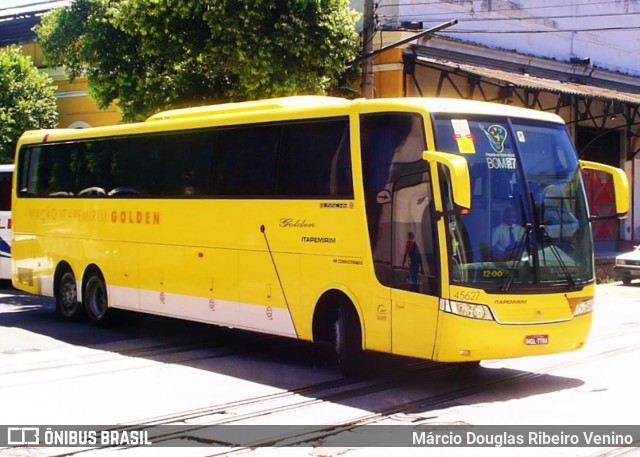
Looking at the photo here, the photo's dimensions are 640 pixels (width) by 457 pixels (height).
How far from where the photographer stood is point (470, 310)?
970 centimetres

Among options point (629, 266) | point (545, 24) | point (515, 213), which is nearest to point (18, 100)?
point (545, 24)

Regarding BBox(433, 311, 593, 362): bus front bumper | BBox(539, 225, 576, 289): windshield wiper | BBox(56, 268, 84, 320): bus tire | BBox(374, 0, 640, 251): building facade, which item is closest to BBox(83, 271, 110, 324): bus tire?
BBox(56, 268, 84, 320): bus tire

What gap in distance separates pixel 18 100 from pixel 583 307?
887 inches

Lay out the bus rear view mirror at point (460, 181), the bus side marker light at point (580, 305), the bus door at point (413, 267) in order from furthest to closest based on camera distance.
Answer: the bus side marker light at point (580, 305) < the bus door at point (413, 267) < the bus rear view mirror at point (460, 181)

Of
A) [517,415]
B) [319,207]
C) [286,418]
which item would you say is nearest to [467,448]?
[517,415]

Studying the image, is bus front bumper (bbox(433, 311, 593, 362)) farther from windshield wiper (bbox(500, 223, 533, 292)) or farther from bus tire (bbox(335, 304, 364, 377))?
bus tire (bbox(335, 304, 364, 377))

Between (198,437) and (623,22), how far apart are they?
31.7m

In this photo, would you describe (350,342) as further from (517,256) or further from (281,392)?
(517,256)

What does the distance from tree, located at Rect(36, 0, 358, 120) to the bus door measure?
362 inches

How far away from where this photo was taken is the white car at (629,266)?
2556 cm

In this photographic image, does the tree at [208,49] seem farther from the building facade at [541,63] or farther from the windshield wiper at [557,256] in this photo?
the windshield wiper at [557,256]

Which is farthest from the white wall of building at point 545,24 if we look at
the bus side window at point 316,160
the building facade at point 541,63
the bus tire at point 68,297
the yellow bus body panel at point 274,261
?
the bus side window at point 316,160

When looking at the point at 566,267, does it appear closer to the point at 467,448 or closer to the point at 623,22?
the point at 467,448

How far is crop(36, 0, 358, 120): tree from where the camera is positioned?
18844 mm
